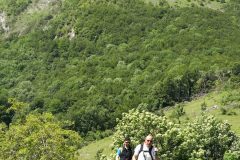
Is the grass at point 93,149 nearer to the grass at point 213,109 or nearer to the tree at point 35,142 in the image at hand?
the grass at point 213,109

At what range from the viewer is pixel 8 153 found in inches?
1674

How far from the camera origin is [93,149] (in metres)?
111

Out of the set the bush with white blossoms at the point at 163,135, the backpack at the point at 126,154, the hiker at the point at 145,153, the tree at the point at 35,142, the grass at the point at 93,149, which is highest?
the hiker at the point at 145,153

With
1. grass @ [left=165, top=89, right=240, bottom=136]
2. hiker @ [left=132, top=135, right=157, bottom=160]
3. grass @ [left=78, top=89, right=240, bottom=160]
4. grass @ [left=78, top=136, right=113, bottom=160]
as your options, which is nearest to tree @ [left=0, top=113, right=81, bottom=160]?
hiker @ [left=132, top=135, right=157, bottom=160]

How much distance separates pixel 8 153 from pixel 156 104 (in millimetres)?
101253

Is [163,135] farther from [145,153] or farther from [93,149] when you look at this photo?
[93,149]

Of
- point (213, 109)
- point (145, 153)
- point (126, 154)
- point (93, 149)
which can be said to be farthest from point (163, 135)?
point (93, 149)

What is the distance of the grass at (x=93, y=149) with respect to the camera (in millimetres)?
101550

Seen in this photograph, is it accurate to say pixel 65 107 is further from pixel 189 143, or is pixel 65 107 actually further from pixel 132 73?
pixel 189 143

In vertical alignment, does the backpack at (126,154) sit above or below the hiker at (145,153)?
below

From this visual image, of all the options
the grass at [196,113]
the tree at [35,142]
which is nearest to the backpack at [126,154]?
the tree at [35,142]

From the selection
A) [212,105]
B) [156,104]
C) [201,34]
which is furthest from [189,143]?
[201,34]

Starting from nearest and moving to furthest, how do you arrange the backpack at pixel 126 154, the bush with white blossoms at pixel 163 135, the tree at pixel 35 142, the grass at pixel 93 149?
1. the backpack at pixel 126 154
2. the tree at pixel 35 142
3. the bush with white blossoms at pixel 163 135
4. the grass at pixel 93 149

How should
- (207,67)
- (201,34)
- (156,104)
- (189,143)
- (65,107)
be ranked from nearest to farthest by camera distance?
1. (189,143)
2. (156,104)
3. (207,67)
4. (65,107)
5. (201,34)
